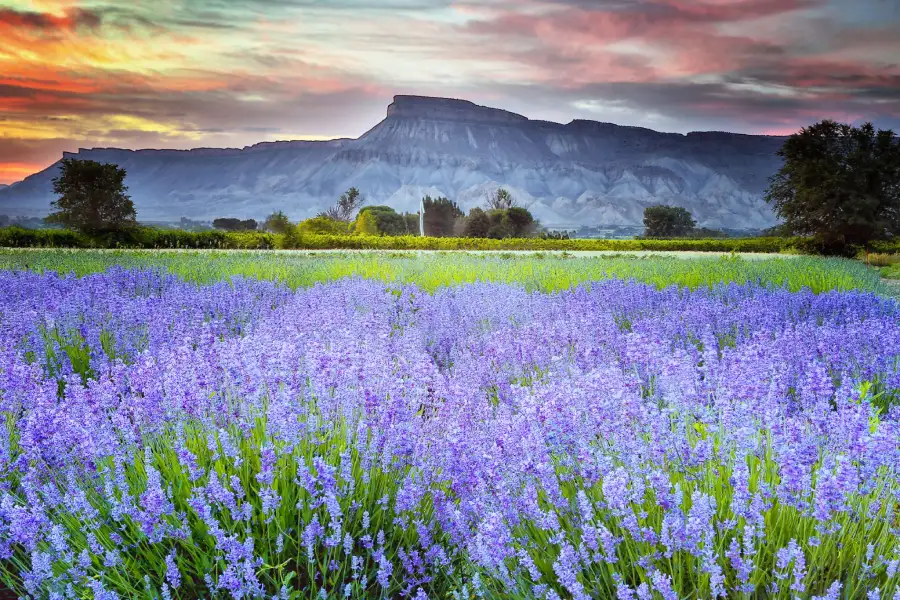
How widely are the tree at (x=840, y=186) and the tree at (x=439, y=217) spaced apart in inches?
2142

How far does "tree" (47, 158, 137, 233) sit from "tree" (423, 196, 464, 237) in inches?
1674

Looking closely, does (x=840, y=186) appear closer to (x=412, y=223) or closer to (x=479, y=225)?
(x=479, y=225)

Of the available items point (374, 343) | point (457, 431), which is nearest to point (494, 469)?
point (457, 431)

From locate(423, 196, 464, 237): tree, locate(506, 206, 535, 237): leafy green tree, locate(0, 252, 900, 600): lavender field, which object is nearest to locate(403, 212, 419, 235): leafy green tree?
locate(423, 196, 464, 237): tree

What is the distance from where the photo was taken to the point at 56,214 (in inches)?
1843

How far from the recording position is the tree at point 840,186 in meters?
29.8

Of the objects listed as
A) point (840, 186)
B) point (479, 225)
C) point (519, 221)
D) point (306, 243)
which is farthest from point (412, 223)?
point (840, 186)

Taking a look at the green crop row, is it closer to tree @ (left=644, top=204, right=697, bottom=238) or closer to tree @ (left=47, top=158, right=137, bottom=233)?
tree @ (left=47, top=158, right=137, bottom=233)

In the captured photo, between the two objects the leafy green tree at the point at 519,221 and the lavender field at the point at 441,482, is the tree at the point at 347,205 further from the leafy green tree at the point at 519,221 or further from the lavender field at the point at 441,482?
the lavender field at the point at 441,482

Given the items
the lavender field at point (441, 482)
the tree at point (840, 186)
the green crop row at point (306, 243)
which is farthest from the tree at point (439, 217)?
the lavender field at point (441, 482)

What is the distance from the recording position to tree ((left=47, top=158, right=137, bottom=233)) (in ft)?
152

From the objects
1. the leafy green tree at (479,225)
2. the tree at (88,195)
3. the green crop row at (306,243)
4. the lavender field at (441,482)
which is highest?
the tree at (88,195)

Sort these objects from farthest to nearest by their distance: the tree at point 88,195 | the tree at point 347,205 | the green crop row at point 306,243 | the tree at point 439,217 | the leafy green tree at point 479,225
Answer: the tree at point 347,205 → the tree at point 439,217 → the leafy green tree at point 479,225 → the tree at point 88,195 → the green crop row at point 306,243

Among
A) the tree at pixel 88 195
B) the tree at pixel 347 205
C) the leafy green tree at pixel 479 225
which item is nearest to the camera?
the tree at pixel 88 195
